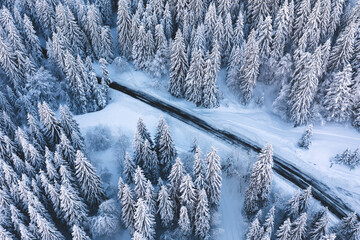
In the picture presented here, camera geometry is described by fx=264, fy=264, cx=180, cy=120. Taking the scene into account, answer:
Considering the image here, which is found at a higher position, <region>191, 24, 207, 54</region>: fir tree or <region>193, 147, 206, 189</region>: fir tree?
<region>191, 24, 207, 54</region>: fir tree

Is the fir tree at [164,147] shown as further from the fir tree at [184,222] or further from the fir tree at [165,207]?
the fir tree at [184,222]

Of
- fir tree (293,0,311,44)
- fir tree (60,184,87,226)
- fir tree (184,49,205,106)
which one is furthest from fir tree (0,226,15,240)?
fir tree (293,0,311,44)

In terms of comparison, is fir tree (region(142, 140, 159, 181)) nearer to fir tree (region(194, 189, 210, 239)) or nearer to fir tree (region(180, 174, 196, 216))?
fir tree (region(180, 174, 196, 216))

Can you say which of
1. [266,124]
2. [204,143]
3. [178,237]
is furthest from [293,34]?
[178,237]

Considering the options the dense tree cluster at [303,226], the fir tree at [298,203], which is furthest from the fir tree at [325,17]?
the dense tree cluster at [303,226]

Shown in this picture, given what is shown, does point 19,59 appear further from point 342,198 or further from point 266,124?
point 342,198

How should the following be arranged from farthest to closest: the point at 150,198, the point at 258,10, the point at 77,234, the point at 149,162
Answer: the point at 258,10, the point at 149,162, the point at 150,198, the point at 77,234

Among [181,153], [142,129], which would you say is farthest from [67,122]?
[181,153]

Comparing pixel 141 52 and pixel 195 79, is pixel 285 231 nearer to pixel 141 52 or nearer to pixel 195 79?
pixel 195 79
